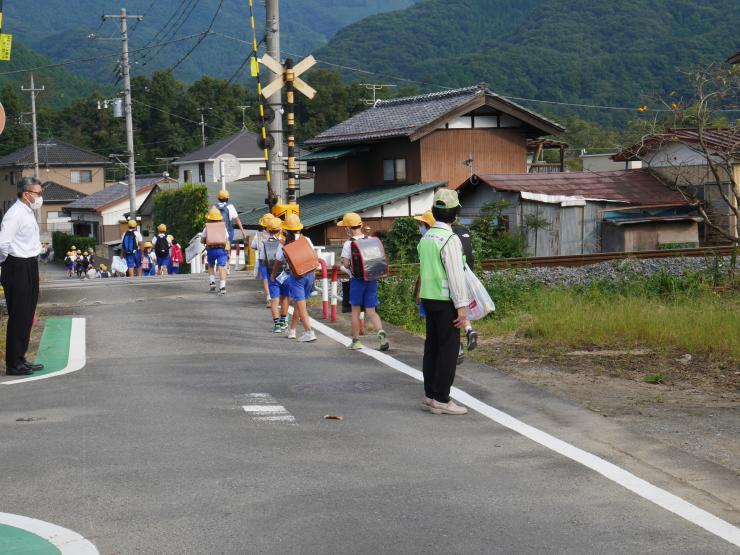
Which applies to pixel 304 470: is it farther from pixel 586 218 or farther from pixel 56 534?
pixel 586 218

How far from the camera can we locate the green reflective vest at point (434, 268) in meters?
7.82

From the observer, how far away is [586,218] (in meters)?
33.7

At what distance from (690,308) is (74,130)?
278 feet

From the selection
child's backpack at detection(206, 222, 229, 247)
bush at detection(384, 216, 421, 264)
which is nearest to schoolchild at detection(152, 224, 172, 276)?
bush at detection(384, 216, 421, 264)

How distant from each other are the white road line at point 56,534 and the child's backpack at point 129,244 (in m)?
20.6

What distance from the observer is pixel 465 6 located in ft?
478

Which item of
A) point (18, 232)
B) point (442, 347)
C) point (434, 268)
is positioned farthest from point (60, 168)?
point (442, 347)

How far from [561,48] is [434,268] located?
331 ft

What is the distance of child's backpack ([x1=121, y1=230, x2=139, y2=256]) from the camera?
2520cm

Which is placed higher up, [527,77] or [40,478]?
[527,77]

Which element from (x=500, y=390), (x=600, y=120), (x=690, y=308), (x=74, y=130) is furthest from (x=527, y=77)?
(x=500, y=390)

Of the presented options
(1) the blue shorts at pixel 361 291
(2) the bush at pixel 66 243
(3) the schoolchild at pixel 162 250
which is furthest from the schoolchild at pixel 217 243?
(2) the bush at pixel 66 243

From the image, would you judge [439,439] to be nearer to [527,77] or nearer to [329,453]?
[329,453]

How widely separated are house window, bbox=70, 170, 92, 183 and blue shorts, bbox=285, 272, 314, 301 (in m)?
72.8
